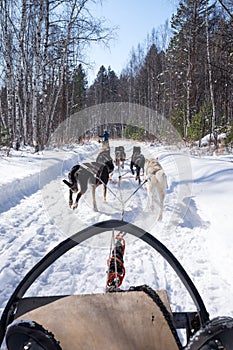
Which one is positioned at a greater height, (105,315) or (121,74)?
(121,74)

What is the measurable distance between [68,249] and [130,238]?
6.86 feet

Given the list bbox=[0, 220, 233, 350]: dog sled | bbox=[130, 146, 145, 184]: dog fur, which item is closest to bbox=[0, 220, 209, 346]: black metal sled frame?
bbox=[0, 220, 233, 350]: dog sled

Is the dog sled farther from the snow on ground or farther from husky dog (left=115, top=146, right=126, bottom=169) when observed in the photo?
husky dog (left=115, top=146, right=126, bottom=169)

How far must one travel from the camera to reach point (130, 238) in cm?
301

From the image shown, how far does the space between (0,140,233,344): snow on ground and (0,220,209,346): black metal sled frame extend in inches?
58.0

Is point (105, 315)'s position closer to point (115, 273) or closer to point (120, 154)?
point (115, 273)

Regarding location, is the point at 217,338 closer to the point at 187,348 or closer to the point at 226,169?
the point at 187,348

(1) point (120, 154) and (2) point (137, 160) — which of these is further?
(1) point (120, 154)

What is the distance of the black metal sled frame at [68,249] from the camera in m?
0.93

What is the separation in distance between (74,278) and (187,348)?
2477 mm

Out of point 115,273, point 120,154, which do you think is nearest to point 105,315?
point 115,273

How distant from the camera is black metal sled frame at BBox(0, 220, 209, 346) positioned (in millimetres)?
935

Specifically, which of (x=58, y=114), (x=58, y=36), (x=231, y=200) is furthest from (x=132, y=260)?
(x=58, y=114)

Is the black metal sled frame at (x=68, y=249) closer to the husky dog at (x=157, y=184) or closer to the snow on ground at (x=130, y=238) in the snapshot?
the snow on ground at (x=130, y=238)
